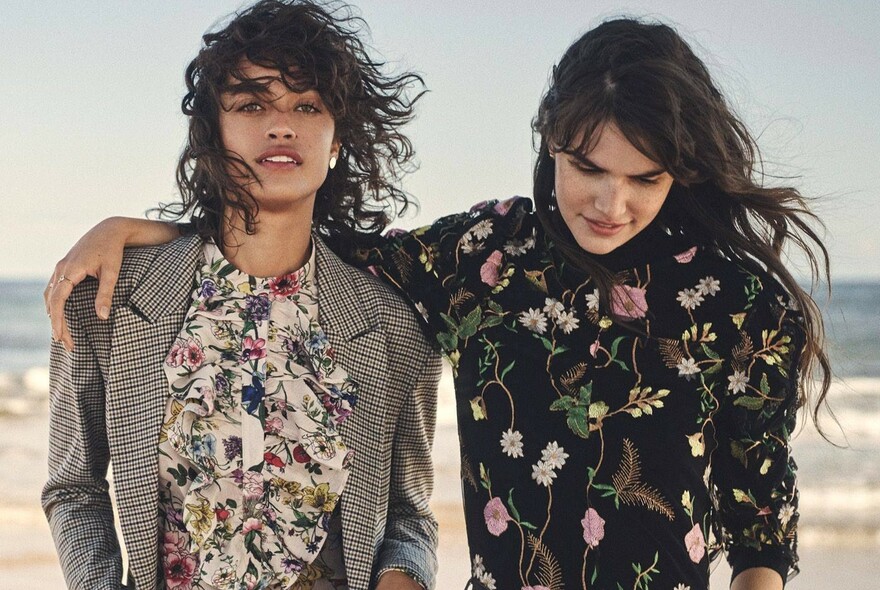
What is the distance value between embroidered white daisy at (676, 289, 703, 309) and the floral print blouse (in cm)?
72

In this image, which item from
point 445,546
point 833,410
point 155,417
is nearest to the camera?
point 155,417

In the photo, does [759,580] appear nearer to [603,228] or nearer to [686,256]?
[686,256]

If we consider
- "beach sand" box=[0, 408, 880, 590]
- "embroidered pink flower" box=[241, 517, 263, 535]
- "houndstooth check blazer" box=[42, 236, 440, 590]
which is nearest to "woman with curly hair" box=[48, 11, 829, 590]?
"houndstooth check blazer" box=[42, 236, 440, 590]

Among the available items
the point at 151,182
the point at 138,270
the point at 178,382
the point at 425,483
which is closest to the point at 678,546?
the point at 425,483

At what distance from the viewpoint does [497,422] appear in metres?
2.29

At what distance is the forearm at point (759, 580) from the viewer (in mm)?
2328

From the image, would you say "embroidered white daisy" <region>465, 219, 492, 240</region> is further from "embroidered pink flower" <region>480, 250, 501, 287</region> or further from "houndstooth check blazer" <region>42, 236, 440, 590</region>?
"houndstooth check blazer" <region>42, 236, 440, 590</region>

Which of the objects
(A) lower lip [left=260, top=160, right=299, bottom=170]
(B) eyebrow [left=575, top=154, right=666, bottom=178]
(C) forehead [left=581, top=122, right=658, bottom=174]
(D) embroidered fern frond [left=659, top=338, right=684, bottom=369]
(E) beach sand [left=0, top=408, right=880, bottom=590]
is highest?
(C) forehead [left=581, top=122, right=658, bottom=174]

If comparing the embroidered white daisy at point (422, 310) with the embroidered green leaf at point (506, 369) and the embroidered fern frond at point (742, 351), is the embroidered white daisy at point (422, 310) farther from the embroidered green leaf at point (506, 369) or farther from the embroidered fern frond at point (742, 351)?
the embroidered fern frond at point (742, 351)

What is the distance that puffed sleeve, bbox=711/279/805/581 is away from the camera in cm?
225

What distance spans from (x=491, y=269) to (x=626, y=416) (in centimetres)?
42

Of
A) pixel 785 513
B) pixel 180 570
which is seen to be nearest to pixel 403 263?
pixel 180 570

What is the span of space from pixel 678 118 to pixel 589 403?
0.58 metres

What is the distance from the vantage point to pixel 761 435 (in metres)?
2.27
